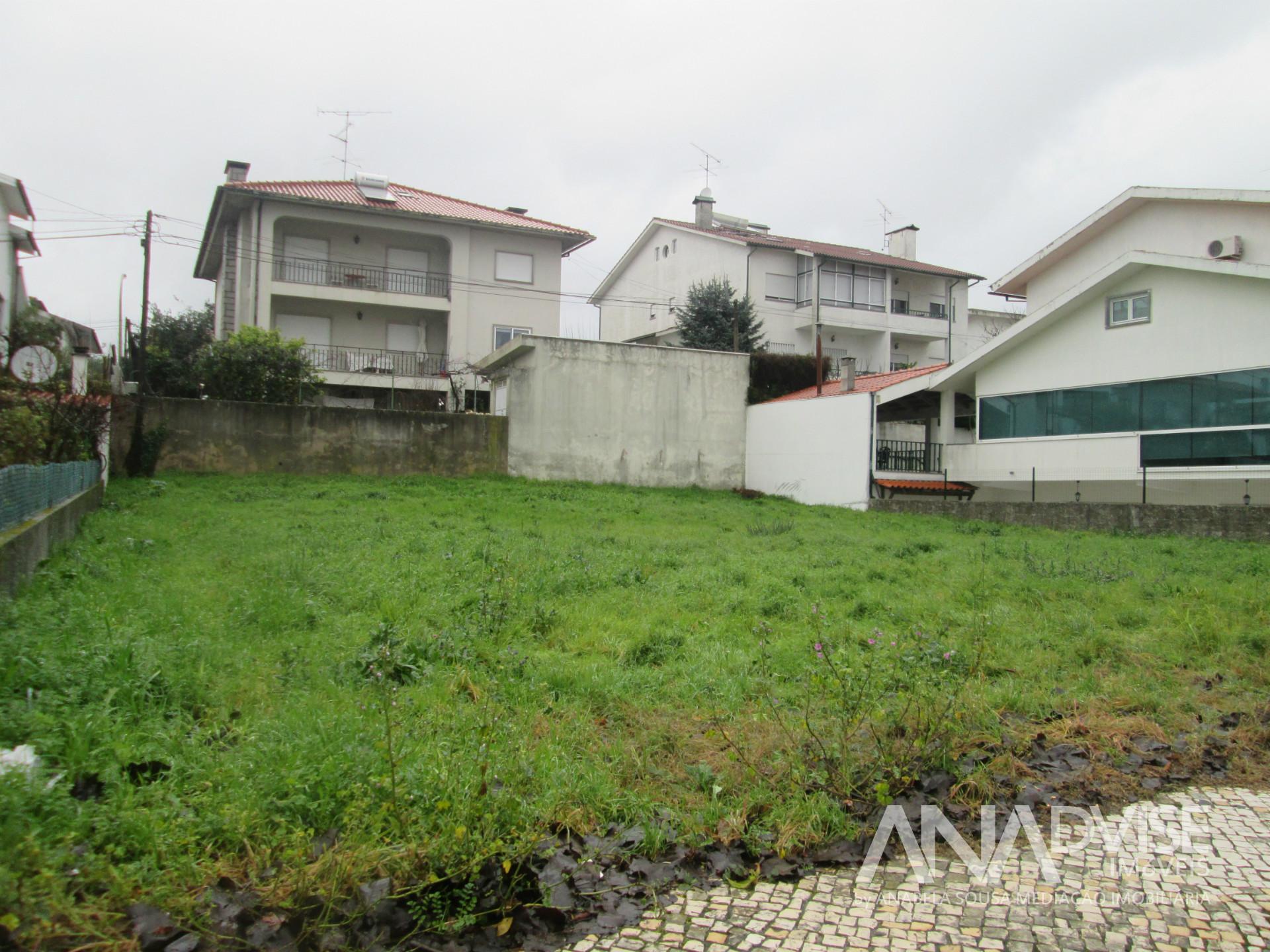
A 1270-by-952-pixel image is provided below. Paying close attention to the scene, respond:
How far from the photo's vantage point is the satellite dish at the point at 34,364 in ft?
41.4

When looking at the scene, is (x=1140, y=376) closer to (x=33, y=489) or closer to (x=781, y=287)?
(x=781, y=287)

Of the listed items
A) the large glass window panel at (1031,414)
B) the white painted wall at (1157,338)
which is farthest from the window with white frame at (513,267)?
the large glass window panel at (1031,414)

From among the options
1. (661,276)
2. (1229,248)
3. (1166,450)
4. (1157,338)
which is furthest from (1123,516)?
(661,276)

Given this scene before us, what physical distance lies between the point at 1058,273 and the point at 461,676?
80.2ft

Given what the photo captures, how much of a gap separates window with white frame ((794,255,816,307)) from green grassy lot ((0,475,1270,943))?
23.0 m

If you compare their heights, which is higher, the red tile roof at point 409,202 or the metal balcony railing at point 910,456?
the red tile roof at point 409,202

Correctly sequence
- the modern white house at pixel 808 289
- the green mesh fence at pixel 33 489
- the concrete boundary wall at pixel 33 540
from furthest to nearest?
the modern white house at pixel 808 289, the green mesh fence at pixel 33 489, the concrete boundary wall at pixel 33 540

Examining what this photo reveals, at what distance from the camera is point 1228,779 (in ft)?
14.1

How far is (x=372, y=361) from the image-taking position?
27.5 metres

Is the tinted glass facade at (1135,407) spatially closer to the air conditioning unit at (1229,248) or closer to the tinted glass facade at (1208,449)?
the tinted glass facade at (1208,449)

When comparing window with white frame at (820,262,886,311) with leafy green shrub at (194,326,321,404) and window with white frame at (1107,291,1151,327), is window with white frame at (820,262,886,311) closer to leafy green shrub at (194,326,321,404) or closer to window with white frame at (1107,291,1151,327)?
window with white frame at (1107,291,1151,327)

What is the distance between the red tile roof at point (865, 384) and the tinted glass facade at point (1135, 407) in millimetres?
1690

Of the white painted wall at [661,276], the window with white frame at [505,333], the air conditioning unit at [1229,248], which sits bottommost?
the window with white frame at [505,333]

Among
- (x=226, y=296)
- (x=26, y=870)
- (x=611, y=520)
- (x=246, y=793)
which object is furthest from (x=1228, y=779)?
(x=226, y=296)
